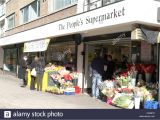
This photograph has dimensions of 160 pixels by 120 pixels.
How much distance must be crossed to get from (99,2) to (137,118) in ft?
27.5

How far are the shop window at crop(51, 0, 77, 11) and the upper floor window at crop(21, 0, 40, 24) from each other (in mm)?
3254

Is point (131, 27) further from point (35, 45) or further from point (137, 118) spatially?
point (35, 45)

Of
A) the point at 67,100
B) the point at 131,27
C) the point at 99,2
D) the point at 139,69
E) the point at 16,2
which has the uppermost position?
the point at 16,2

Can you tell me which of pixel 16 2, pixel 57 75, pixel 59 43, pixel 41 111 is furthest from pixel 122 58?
pixel 16 2

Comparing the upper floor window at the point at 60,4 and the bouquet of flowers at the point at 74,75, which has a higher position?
the upper floor window at the point at 60,4

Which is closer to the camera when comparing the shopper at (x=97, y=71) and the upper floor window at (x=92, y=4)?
the shopper at (x=97, y=71)

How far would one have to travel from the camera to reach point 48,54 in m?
22.9

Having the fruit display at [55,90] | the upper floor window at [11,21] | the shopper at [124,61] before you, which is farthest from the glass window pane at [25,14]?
the shopper at [124,61]

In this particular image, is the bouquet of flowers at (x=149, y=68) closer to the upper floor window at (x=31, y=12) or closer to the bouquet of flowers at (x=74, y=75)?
the bouquet of flowers at (x=74, y=75)

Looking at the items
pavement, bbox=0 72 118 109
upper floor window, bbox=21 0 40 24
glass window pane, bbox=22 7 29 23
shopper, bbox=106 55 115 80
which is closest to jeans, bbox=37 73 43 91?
pavement, bbox=0 72 118 109

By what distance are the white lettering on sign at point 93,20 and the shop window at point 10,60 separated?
1398cm

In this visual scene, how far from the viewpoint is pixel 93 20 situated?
15023 millimetres

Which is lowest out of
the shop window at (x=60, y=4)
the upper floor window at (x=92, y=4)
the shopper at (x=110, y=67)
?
the shopper at (x=110, y=67)

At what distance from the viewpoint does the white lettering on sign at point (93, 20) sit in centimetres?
1348
